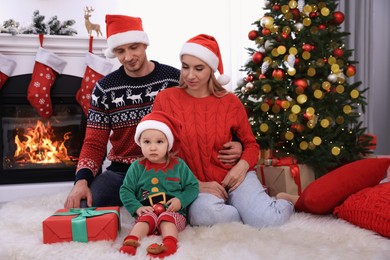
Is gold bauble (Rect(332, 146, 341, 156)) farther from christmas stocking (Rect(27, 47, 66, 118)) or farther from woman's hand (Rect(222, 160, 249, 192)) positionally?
christmas stocking (Rect(27, 47, 66, 118))

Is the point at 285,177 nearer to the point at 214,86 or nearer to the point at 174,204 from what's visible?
the point at 214,86

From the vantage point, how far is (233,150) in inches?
78.9

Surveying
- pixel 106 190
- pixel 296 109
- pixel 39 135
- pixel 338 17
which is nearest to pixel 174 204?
pixel 106 190

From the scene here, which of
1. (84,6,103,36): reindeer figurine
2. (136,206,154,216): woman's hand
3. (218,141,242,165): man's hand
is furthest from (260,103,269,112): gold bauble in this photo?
(84,6,103,36): reindeer figurine

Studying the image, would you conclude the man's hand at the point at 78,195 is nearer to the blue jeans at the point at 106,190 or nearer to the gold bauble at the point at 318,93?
the blue jeans at the point at 106,190

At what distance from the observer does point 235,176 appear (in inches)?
76.7

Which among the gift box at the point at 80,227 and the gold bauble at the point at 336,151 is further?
the gold bauble at the point at 336,151

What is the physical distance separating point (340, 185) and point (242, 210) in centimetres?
50

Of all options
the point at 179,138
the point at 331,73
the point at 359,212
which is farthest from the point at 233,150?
the point at 331,73

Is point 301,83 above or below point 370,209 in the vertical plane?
above

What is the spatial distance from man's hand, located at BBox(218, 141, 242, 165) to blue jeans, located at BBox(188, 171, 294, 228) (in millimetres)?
140

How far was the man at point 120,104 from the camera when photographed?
6.92ft

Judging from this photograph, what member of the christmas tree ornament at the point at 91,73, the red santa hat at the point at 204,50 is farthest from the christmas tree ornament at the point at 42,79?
the red santa hat at the point at 204,50

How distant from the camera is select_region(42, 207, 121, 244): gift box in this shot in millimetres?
1576
